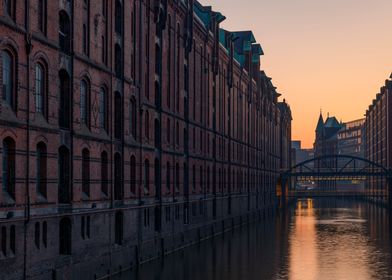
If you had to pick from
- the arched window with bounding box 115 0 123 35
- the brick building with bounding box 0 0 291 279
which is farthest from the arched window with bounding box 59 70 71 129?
the arched window with bounding box 115 0 123 35

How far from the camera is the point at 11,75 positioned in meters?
24.3

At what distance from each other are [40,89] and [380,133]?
122m

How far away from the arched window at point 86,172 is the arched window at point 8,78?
6.97 m

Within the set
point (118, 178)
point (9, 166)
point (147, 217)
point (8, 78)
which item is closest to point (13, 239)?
point (9, 166)

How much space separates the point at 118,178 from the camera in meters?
35.7

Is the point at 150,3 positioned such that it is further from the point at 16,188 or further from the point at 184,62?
the point at 16,188

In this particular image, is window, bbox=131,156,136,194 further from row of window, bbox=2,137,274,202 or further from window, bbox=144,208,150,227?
window, bbox=144,208,150,227

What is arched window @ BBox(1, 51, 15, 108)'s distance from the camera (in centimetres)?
2388

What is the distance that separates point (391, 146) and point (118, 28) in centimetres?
9448

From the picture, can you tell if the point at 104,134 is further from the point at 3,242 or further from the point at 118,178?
the point at 3,242

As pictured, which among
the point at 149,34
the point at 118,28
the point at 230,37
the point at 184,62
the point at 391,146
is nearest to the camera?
the point at 118,28

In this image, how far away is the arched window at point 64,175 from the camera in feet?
94.2

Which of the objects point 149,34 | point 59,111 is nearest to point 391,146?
point 149,34

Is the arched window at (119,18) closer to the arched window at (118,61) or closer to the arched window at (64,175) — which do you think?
the arched window at (118,61)
